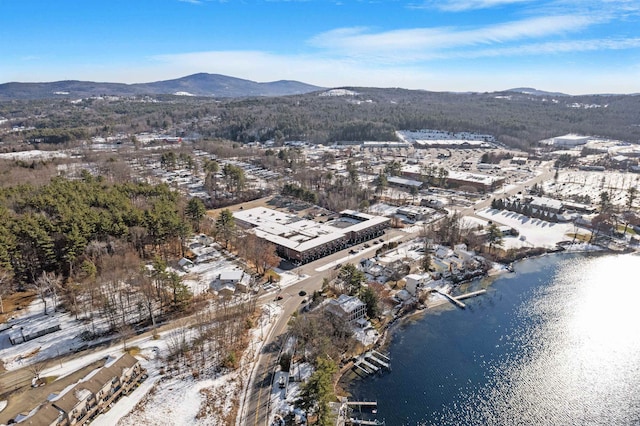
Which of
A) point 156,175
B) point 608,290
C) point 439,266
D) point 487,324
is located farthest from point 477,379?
point 156,175

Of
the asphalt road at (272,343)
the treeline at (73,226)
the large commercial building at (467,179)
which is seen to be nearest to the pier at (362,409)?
the asphalt road at (272,343)

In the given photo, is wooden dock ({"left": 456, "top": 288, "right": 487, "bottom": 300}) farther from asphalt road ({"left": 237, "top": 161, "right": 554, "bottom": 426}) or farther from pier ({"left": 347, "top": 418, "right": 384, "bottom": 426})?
pier ({"left": 347, "top": 418, "right": 384, "bottom": 426})

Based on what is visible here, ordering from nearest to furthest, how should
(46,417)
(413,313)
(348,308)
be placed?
(46,417)
(348,308)
(413,313)

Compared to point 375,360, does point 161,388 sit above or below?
above

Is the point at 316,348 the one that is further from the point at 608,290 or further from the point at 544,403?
the point at 608,290

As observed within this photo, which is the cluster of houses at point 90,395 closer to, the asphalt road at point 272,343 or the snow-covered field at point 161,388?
the snow-covered field at point 161,388

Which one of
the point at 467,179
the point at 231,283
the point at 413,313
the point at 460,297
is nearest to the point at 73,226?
the point at 231,283

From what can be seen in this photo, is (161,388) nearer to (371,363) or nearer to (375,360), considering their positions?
(371,363)

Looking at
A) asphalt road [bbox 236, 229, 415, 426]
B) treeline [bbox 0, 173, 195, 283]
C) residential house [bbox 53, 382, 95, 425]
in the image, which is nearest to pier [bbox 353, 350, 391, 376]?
asphalt road [bbox 236, 229, 415, 426]
